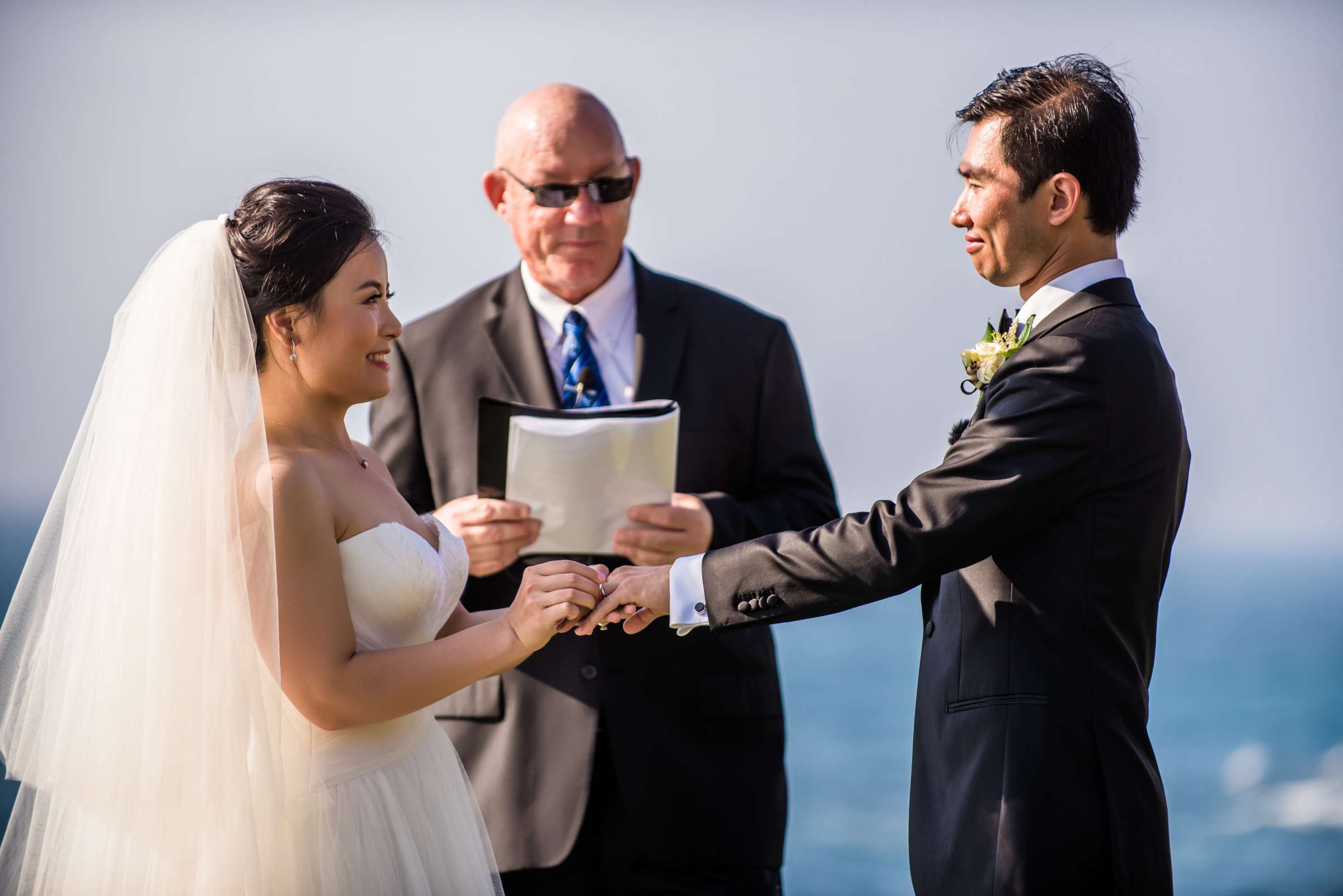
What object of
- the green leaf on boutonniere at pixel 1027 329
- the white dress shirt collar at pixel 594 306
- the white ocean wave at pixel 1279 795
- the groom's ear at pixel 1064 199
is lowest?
the white ocean wave at pixel 1279 795

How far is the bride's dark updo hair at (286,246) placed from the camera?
2.46 metres

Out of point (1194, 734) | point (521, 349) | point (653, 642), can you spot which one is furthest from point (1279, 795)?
point (521, 349)

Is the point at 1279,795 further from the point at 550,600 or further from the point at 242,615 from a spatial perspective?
the point at 242,615

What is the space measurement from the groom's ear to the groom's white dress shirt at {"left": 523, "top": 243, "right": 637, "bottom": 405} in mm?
1357

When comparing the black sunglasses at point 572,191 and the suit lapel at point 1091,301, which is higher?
the black sunglasses at point 572,191

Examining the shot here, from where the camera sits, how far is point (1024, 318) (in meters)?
2.53

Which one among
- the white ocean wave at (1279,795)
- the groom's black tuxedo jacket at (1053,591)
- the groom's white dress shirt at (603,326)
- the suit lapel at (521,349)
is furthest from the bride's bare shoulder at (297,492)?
the white ocean wave at (1279,795)

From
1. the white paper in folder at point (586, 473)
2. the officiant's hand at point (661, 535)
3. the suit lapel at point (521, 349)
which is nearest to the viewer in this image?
the white paper in folder at point (586, 473)

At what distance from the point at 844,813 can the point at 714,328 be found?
43.4 feet

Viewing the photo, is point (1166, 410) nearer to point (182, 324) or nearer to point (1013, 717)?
point (1013, 717)

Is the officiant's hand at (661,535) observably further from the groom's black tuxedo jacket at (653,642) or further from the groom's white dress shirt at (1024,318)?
the groom's white dress shirt at (1024,318)

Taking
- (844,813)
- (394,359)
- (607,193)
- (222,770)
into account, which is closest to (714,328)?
(607,193)

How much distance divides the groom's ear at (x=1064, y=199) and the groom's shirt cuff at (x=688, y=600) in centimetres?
95

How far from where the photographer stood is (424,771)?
265 cm
